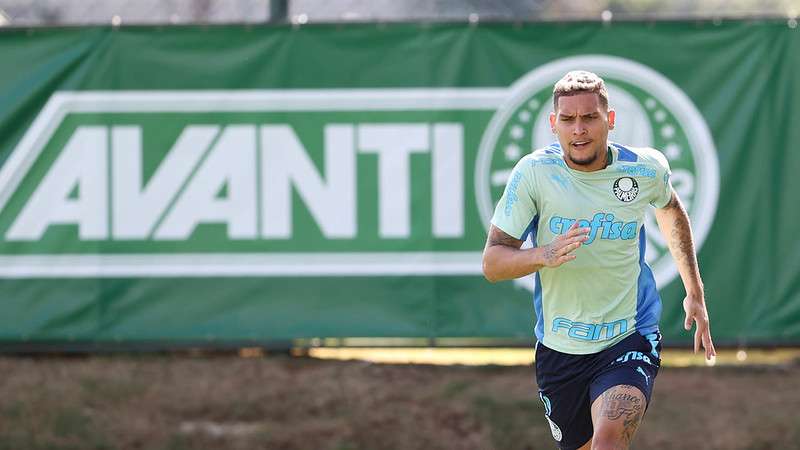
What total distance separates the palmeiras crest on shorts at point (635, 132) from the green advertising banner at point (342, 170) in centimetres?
1

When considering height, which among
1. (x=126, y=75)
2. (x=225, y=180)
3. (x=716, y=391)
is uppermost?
(x=126, y=75)

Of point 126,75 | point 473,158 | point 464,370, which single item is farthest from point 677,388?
point 126,75

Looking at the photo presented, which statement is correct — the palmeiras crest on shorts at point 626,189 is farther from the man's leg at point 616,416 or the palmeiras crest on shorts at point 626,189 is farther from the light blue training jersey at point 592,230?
the man's leg at point 616,416

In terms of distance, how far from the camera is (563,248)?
4.55 m

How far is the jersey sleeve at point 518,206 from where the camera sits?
5.11 m

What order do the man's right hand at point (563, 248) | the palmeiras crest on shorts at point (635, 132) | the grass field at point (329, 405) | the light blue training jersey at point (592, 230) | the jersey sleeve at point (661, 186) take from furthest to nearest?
the palmeiras crest on shorts at point (635, 132) → the grass field at point (329, 405) → the jersey sleeve at point (661, 186) → the light blue training jersey at point (592, 230) → the man's right hand at point (563, 248)

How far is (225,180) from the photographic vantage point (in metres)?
7.95

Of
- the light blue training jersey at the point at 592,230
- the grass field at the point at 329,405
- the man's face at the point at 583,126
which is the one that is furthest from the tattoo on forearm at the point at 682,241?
the grass field at the point at 329,405

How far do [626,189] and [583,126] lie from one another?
0.36m

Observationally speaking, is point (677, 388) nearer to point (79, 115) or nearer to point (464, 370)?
point (464, 370)

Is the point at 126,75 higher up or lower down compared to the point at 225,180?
higher up

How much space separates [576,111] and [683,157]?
2.99 metres

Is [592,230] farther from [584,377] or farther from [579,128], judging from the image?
[584,377]

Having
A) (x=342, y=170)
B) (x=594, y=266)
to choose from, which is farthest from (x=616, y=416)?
(x=342, y=170)
